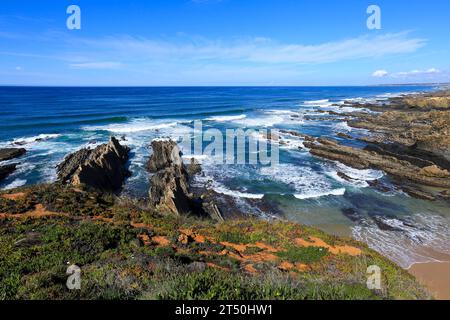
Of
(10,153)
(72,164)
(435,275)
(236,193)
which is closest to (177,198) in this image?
(236,193)

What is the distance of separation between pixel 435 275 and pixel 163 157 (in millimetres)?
24375

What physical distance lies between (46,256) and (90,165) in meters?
15.5

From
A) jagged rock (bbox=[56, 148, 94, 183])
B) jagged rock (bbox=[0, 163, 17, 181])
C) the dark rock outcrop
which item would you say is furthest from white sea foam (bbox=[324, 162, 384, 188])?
jagged rock (bbox=[0, 163, 17, 181])

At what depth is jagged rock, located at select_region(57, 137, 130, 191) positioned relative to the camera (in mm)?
23219

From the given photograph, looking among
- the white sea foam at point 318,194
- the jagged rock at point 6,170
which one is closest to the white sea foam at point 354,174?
the white sea foam at point 318,194

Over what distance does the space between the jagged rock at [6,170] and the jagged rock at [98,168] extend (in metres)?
4.25

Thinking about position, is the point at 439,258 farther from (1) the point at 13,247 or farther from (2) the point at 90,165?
(2) the point at 90,165

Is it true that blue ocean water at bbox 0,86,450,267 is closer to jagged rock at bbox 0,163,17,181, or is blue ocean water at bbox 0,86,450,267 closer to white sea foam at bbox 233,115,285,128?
jagged rock at bbox 0,163,17,181

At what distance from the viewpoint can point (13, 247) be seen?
10656mm

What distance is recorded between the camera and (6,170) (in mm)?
27938

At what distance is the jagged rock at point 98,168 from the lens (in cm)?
2322

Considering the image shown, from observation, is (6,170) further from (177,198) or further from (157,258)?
(157,258)
